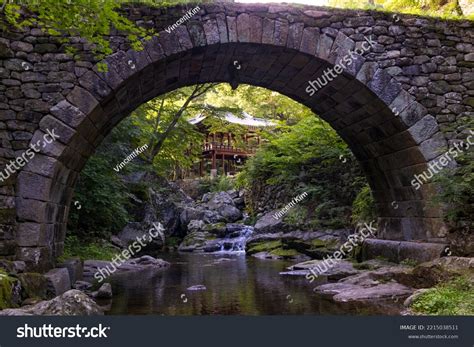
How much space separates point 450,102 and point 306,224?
8114mm

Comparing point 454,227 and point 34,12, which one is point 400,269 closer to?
point 454,227

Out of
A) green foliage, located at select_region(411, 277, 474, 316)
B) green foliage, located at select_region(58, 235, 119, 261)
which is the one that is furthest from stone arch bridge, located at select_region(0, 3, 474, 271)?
green foliage, located at select_region(58, 235, 119, 261)

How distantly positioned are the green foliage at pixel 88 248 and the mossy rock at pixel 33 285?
16.2 feet

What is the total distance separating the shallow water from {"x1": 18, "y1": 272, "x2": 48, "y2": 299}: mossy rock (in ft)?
3.08

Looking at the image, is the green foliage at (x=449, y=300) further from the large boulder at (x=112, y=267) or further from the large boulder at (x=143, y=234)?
the large boulder at (x=143, y=234)

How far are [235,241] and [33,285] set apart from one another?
41.7 feet

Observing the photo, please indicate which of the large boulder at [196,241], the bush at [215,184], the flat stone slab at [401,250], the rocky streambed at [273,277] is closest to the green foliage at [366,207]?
the rocky streambed at [273,277]

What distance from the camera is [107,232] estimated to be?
13.8m

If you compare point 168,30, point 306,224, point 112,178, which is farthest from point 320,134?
point 168,30

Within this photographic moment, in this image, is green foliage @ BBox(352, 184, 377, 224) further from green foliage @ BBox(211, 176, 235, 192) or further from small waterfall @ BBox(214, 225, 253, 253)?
green foliage @ BBox(211, 176, 235, 192)

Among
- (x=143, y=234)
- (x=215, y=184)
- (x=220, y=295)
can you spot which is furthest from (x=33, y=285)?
(x=215, y=184)

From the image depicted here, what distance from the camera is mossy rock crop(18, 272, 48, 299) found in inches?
202

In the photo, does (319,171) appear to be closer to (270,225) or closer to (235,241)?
(270,225)

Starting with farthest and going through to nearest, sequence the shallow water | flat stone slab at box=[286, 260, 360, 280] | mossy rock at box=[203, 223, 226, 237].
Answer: mossy rock at box=[203, 223, 226, 237] < flat stone slab at box=[286, 260, 360, 280] < the shallow water
